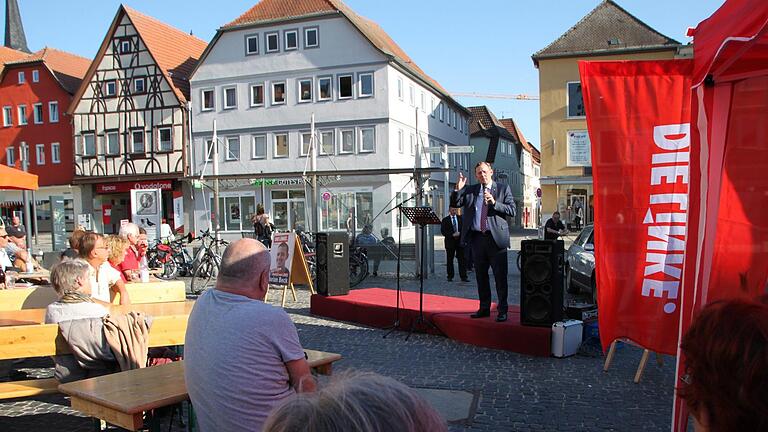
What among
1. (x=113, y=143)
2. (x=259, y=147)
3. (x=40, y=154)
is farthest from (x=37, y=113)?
(x=259, y=147)

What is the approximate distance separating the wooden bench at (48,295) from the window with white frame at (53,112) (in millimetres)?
36212

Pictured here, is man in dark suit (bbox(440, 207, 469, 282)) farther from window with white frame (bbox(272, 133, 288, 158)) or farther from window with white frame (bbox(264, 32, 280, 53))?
window with white frame (bbox(264, 32, 280, 53))

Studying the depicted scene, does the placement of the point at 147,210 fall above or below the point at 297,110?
below

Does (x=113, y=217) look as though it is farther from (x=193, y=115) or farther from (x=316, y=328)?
(x=316, y=328)

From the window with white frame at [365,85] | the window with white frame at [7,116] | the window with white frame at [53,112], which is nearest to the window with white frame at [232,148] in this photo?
the window with white frame at [365,85]

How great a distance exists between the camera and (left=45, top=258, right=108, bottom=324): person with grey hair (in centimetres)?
454

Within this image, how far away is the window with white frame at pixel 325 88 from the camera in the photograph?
3238 centimetres

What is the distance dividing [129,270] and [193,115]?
2837 cm

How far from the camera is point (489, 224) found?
7.20 meters

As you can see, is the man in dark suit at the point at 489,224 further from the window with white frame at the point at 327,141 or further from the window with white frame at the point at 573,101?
the window with white frame at the point at 327,141

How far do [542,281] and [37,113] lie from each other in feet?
133


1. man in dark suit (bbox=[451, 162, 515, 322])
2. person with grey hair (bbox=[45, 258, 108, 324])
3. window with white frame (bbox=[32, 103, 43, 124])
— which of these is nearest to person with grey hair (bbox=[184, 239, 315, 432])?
person with grey hair (bbox=[45, 258, 108, 324])

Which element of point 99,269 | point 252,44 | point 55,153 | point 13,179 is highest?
point 252,44

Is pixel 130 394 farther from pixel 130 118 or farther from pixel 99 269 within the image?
pixel 130 118
